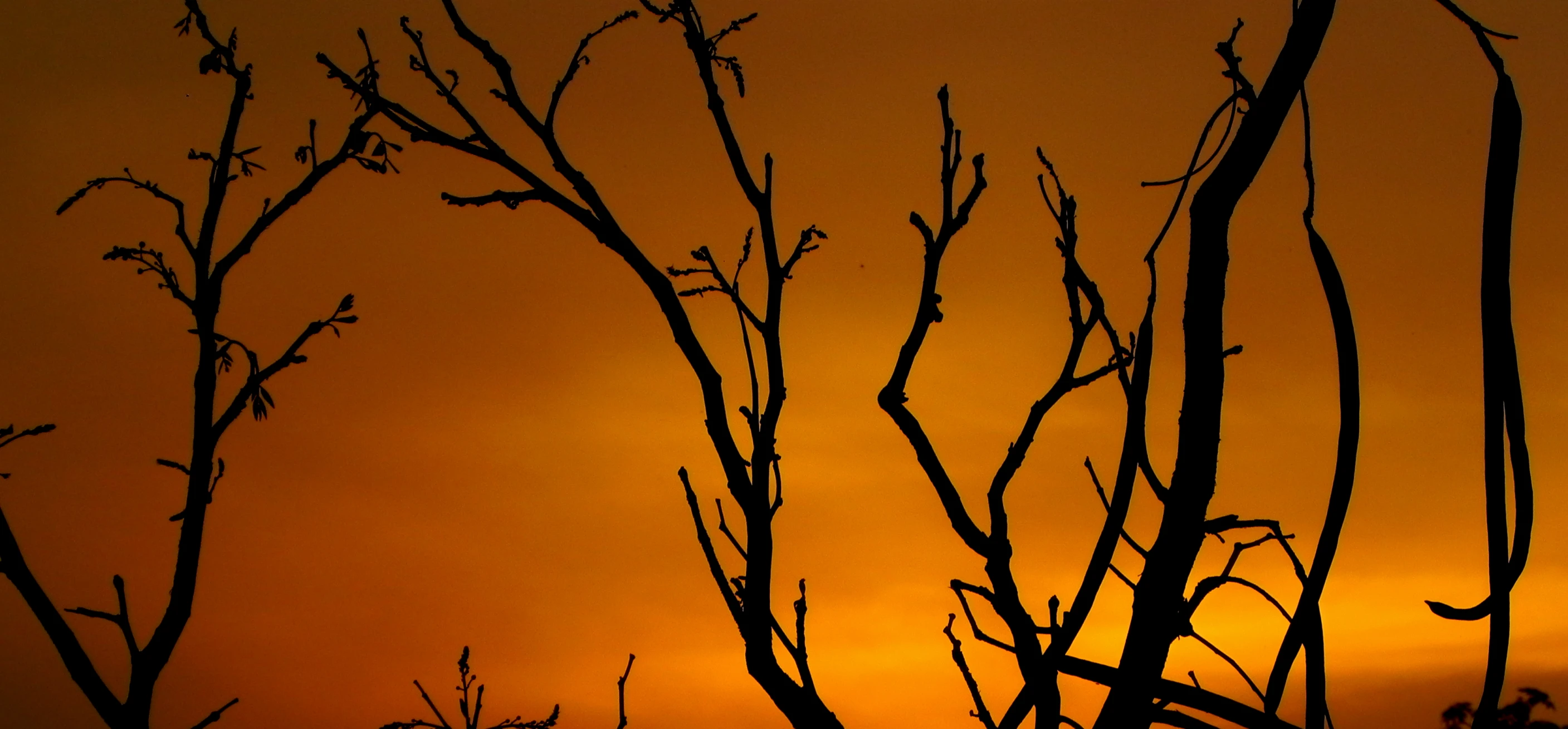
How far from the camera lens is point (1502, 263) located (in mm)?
843

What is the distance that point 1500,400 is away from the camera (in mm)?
869

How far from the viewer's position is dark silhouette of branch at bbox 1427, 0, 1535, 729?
84 centimetres

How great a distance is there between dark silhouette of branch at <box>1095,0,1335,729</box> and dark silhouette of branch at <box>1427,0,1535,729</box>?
144 mm

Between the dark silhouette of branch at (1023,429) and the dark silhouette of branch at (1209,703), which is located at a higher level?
the dark silhouette of branch at (1023,429)

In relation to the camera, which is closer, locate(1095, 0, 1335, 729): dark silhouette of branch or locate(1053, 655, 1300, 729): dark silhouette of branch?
locate(1095, 0, 1335, 729): dark silhouette of branch

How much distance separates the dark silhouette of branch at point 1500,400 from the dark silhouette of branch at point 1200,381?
14 cm

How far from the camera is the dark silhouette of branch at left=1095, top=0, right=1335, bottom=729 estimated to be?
857 mm

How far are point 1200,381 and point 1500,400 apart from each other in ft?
0.63

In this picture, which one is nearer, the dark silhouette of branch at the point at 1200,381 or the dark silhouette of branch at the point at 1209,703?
the dark silhouette of branch at the point at 1200,381

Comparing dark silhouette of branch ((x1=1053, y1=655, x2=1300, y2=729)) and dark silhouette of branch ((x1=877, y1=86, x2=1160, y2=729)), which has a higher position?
dark silhouette of branch ((x1=877, y1=86, x2=1160, y2=729))

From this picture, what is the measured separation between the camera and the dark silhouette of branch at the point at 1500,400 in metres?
0.84

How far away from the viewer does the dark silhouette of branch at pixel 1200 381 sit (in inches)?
33.8

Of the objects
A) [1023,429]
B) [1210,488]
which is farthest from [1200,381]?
[1023,429]

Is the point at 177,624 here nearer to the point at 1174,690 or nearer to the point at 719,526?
the point at 719,526
